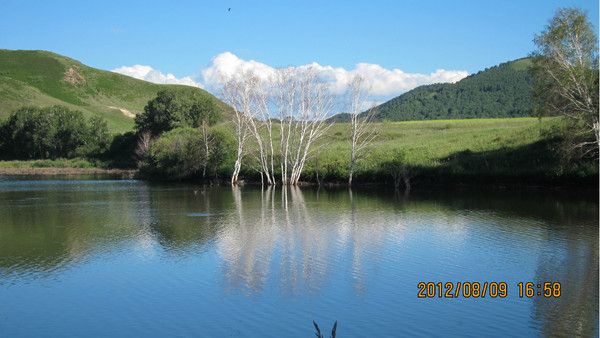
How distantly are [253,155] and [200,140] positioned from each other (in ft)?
29.4

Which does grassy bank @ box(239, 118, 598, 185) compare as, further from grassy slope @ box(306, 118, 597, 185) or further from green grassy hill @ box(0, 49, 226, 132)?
green grassy hill @ box(0, 49, 226, 132)

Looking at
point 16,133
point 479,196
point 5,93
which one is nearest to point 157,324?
point 479,196

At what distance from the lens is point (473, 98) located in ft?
504

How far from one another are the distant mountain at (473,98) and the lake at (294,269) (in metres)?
102

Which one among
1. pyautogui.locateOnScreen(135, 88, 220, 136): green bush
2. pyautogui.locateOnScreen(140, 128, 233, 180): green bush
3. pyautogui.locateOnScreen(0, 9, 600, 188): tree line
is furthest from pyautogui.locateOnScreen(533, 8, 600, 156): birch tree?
pyautogui.locateOnScreen(135, 88, 220, 136): green bush

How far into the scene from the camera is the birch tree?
37594mm

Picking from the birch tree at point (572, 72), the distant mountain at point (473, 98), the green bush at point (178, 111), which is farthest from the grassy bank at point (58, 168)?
the distant mountain at point (473, 98)

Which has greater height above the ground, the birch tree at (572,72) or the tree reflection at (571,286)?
the birch tree at (572,72)

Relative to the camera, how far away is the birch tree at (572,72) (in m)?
37.6

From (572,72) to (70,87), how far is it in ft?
451

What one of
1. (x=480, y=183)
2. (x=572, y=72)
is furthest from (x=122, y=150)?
(x=572, y=72)

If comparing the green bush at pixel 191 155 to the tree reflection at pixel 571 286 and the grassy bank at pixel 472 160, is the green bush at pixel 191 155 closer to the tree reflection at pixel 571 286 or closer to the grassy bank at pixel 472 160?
the grassy bank at pixel 472 160

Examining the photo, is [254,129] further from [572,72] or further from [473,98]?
[473,98]

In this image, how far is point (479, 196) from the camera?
44.6 m
